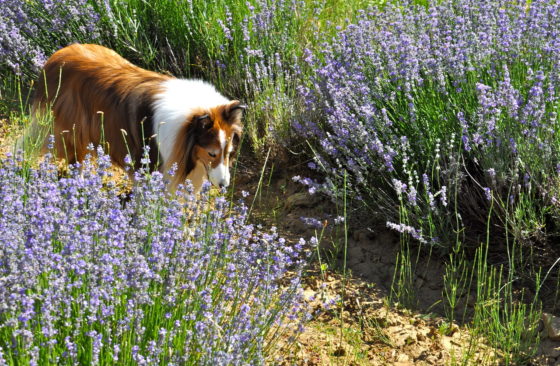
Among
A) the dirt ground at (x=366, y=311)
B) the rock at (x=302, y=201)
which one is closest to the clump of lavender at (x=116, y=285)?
the dirt ground at (x=366, y=311)

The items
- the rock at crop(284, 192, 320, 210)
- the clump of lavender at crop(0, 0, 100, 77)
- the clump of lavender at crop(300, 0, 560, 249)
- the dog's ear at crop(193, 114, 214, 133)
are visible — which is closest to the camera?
the clump of lavender at crop(300, 0, 560, 249)

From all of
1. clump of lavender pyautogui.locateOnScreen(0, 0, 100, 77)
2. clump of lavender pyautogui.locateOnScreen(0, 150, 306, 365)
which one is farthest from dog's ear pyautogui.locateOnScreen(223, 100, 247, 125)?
clump of lavender pyautogui.locateOnScreen(0, 0, 100, 77)

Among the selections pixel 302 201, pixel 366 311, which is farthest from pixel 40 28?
pixel 366 311

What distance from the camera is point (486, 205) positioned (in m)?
3.51

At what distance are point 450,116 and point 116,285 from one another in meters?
2.01

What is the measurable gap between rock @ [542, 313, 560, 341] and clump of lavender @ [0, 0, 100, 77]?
11.2 ft

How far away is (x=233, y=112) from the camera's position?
3.95 meters

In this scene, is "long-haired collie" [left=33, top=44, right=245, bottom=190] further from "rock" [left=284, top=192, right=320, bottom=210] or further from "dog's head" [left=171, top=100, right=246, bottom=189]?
"rock" [left=284, top=192, right=320, bottom=210]

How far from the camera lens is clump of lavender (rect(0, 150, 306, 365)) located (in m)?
2.01

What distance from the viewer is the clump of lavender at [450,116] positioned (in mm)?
3291

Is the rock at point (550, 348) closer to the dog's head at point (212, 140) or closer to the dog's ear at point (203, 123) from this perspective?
the dog's head at point (212, 140)

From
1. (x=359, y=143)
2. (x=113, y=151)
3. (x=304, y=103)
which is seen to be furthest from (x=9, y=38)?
(x=359, y=143)

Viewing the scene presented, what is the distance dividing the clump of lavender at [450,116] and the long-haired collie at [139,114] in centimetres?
55

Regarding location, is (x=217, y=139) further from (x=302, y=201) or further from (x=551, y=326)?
(x=551, y=326)
